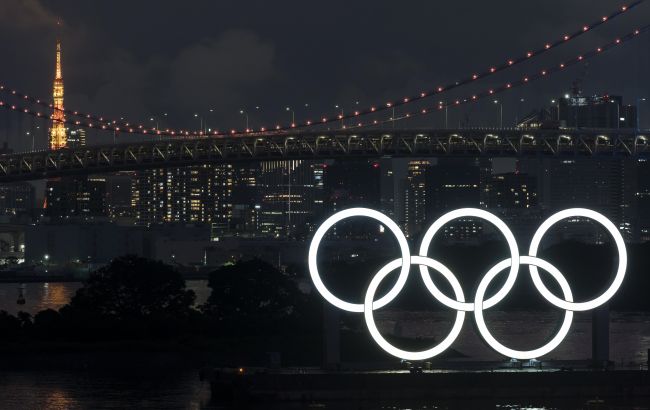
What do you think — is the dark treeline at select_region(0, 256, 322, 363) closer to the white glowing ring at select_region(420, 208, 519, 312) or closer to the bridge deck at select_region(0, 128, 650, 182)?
the white glowing ring at select_region(420, 208, 519, 312)

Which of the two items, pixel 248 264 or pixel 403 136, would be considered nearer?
pixel 248 264

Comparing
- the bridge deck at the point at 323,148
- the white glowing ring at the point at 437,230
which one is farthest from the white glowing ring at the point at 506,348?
the bridge deck at the point at 323,148

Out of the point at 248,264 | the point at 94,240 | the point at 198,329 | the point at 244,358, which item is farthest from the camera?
the point at 94,240

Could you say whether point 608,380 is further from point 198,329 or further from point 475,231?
point 475,231

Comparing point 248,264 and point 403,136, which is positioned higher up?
point 403,136

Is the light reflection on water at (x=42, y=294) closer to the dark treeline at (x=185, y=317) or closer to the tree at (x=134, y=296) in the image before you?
the tree at (x=134, y=296)

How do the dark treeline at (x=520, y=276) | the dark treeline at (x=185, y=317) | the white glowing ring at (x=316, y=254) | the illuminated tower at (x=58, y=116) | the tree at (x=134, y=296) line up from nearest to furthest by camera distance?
the white glowing ring at (x=316, y=254) → the dark treeline at (x=185, y=317) → the tree at (x=134, y=296) → the dark treeline at (x=520, y=276) → the illuminated tower at (x=58, y=116)

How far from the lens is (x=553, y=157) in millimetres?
64438

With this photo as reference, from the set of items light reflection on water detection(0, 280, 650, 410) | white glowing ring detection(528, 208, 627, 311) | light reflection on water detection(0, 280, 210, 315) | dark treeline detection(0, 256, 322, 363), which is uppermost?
white glowing ring detection(528, 208, 627, 311)

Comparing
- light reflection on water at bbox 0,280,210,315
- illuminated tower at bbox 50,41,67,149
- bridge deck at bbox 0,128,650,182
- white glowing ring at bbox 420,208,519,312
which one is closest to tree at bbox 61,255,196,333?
light reflection on water at bbox 0,280,210,315

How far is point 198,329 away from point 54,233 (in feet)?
194

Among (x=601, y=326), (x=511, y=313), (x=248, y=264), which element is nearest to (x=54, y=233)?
(x=511, y=313)

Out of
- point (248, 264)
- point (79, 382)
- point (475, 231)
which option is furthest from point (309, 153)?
point (475, 231)

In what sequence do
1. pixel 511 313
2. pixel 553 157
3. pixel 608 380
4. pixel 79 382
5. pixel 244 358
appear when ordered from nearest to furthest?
pixel 608 380 → pixel 79 382 → pixel 244 358 → pixel 511 313 → pixel 553 157
